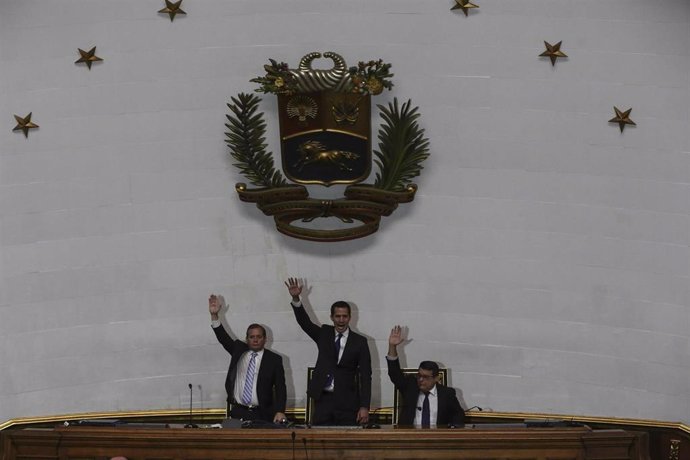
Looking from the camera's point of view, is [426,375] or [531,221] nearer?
[426,375]

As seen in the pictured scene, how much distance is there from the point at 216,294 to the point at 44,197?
5.22 feet

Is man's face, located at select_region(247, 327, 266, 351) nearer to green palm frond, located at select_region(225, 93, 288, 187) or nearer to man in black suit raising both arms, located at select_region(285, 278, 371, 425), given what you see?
man in black suit raising both arms, located at select_region(285, 278, 371, 425)

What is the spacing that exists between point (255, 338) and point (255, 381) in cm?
33

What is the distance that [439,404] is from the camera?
28.3 ft

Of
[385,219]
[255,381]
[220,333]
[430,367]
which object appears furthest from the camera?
[385,219]

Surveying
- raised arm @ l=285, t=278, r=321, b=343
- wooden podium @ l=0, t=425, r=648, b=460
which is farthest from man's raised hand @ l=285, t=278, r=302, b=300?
wooden podium @ l=0, t=425, r=648, b=460

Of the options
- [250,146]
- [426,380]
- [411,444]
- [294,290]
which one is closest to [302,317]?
[294,290]

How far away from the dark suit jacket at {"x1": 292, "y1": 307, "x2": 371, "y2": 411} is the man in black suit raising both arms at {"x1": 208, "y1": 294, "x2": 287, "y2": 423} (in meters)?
0.27

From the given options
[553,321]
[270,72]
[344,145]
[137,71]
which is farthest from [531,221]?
[137,71]

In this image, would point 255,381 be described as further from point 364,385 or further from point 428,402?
point 428,402

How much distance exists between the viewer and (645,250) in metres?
9.86

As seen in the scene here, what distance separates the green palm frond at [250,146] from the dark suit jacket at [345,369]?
57.0 inches

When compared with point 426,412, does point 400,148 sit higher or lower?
higher

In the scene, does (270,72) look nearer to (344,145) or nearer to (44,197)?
(344,145)
